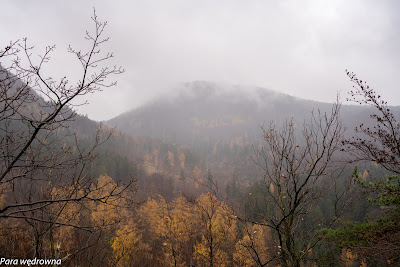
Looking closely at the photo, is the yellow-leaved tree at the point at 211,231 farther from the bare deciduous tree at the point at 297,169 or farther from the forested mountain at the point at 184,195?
the bare deciduous tree at the point at 297,169

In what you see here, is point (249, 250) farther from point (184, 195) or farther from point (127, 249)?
point (184, 195)

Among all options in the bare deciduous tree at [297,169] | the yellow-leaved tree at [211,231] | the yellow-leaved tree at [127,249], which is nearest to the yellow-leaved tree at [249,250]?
the bare deciduous tree at [297,169]

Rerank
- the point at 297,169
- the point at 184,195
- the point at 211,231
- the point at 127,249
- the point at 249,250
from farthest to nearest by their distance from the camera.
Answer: the point at 184,195
the point at 211,231
the point at 127,249
the point at 249,250
the point at 297,169

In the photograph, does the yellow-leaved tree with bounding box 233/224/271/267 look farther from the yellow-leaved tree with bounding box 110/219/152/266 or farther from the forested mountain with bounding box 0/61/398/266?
the yellow-leaved tree with bounding box 110/219/152/266

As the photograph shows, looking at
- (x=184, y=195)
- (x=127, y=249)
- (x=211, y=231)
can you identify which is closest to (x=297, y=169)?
(x=211, y=231)

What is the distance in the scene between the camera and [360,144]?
4543 millimetres

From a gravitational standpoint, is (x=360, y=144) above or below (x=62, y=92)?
below

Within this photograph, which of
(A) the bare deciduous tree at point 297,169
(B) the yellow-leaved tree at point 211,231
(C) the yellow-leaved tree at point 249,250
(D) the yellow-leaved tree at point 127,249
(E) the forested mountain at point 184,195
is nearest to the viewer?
(E) the forested mountain at point 184,195

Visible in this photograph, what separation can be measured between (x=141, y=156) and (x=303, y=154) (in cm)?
8706

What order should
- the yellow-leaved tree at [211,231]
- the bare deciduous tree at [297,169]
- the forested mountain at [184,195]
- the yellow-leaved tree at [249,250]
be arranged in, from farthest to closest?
the yellow-leaved tree at [211,231] → the yellow-leaved tree at [249,250] → the bare deciduous tree at [297,169] → the forested mountain at [184,195]

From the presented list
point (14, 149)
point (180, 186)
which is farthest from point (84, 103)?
point (180, 186)

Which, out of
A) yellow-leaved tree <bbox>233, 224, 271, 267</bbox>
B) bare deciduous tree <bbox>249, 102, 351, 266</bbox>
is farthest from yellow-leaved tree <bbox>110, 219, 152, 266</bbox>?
bare deciduous tree <bbox>249, 102, 351, 266</bbox>

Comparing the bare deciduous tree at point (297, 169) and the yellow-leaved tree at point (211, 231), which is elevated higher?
the bare deciduous tree at point (297, 169)

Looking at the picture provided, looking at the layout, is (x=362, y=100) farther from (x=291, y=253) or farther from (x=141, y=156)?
(x=141, y=156)
